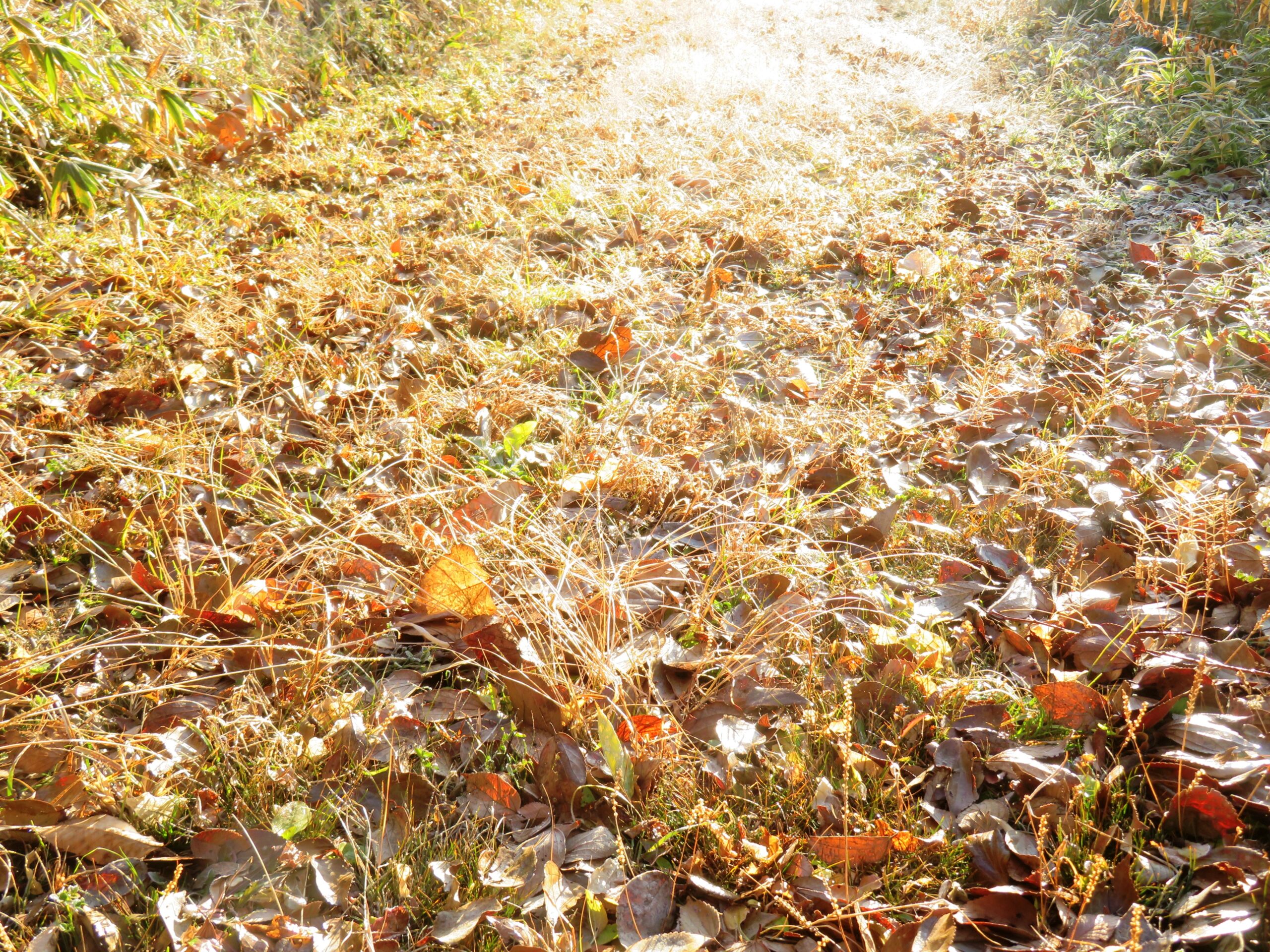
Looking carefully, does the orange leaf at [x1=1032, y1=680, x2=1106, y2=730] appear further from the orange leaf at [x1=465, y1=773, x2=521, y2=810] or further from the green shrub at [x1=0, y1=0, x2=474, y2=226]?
the green shrub at [x1=0, y1=0, x2=474, y2=226]

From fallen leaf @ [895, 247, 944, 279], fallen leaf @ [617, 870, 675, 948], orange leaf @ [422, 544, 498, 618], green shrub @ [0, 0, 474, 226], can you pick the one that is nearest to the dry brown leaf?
orange leaf @ [422, 544, 498, 618]

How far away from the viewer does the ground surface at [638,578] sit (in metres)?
1.03

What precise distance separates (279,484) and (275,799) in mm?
797

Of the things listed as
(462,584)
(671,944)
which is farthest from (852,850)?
(462,584)

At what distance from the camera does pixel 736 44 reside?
5719 mm

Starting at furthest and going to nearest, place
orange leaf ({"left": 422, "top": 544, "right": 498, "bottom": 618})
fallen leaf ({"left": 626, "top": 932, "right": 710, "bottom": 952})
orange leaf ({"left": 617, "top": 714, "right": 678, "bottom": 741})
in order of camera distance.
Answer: orange leaf ({"left": 422, "top": 544, "right": 498, "bottom": 618})
orange leaf ({"left": 617, "top": 714, "right": 678, "bottom": 741})
fallen leaf ({"left": 626, "top": 932, "right": 710, "bottom": 952})

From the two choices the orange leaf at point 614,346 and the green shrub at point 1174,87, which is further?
the green shrub at point 1174,87

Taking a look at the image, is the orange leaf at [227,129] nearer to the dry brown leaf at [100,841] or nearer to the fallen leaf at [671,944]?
the dry brown leaf at [100,841]

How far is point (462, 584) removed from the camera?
1355mm

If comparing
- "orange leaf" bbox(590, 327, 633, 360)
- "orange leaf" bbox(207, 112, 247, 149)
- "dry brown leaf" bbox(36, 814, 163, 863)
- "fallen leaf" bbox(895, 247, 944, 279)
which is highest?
"orange leaf" bbox(207, 112, 247, 149)

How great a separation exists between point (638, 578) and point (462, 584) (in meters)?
0.35

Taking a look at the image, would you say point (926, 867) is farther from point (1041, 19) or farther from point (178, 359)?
point (1041, 19)

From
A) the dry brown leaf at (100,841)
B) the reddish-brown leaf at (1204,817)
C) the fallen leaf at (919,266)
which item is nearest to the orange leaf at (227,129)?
the fallen leaf at (919,266)

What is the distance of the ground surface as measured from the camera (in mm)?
1026
